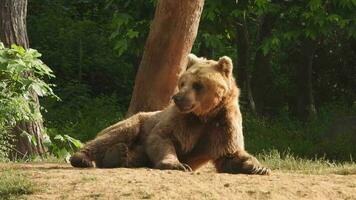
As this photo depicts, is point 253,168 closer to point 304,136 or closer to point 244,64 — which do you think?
point 304,136

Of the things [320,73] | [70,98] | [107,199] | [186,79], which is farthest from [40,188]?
[320,73]

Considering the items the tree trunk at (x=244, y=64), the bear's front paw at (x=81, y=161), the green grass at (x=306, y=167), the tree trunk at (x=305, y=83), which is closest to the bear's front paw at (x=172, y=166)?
the bear's front paw at (x=81, y=161)

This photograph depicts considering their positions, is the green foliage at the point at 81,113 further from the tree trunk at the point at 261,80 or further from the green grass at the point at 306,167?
the green grass at the point at 306,167

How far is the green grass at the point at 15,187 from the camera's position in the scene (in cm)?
631

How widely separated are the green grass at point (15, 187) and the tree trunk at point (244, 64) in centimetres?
1126

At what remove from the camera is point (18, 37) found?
10.3 m

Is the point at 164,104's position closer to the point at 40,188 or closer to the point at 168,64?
the point at 168,64

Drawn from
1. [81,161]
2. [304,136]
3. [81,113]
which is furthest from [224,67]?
[81,113]

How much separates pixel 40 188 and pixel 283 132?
33.5 feet

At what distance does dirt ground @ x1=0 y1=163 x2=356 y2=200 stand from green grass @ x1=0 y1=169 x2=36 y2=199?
0.28 ft

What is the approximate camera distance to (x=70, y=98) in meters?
18.7

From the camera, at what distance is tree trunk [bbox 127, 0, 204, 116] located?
10.3 metres

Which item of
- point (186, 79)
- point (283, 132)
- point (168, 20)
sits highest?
point (168, 20)

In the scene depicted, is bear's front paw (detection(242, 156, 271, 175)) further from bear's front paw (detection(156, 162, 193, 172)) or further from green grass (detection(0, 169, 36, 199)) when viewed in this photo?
green grass (detection(0, 169, 36, 199))
